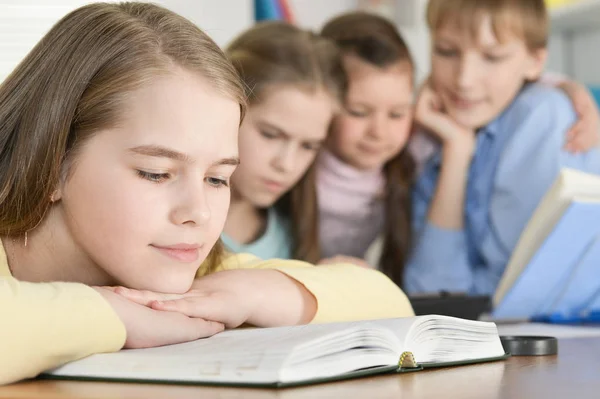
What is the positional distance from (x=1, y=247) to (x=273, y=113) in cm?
88

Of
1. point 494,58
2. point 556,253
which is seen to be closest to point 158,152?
point 556,253

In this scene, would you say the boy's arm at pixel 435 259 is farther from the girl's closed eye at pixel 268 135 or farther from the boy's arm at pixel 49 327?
the boy's arm at pixel 49 327

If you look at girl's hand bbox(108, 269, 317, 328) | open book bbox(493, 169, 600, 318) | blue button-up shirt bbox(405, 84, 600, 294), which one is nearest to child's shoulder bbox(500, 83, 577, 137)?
blue button-up shirt bbox(405, 84, 600, 294)

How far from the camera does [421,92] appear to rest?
213cm

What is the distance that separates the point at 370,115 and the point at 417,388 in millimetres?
1378

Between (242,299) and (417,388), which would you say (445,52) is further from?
(417,388)

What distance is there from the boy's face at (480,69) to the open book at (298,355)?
4.39ft

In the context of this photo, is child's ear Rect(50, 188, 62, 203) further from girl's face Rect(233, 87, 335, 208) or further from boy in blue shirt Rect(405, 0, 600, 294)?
boy in blue shirt Rect(405, 0, 600, 294)

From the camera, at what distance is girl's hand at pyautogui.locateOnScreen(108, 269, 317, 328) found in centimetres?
81

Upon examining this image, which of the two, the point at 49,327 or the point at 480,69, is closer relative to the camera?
the point at 49,327

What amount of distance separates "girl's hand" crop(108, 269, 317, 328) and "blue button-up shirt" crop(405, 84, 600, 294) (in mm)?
1102

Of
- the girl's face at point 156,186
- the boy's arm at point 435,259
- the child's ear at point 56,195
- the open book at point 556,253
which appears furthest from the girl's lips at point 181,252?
the boy's arm at point 435,259

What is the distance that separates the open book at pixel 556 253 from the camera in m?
1.48

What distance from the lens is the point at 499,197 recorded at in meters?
2.04
